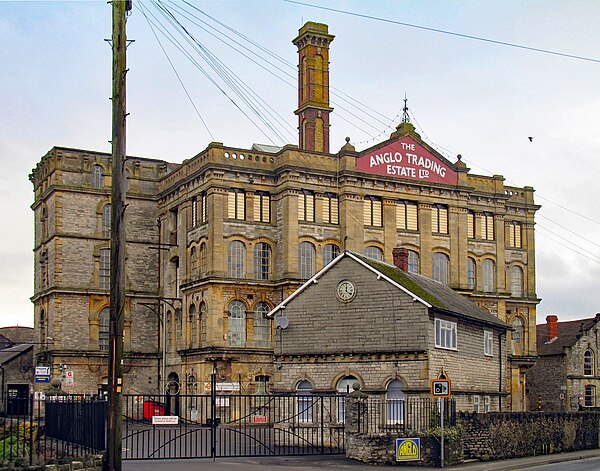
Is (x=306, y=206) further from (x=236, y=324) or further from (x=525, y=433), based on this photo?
(x=525, y=433)

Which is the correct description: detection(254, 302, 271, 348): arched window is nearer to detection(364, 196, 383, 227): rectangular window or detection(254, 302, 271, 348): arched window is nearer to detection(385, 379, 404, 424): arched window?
detection(364, 196, 383, 227): rectangular window

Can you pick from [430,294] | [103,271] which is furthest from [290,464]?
[103,271]

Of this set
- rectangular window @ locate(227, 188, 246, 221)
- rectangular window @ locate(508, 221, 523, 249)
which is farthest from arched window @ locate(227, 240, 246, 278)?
rectangular window @ locate(508, 221, 523, 249)

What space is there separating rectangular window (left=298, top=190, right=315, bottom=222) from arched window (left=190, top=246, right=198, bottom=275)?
682cm

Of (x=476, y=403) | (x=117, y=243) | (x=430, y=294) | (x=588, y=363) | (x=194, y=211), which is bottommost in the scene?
(x=476, y=403)

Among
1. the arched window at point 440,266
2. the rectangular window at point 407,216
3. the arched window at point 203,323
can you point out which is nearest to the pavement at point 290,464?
the arched window at point 203,323

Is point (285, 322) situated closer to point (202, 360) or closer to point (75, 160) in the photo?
point (202, 360)

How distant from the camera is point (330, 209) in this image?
6028 centimetres

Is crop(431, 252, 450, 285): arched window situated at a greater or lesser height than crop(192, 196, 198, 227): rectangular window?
lesser

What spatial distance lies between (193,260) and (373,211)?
11.7m

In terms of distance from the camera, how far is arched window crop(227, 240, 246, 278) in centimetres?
5778

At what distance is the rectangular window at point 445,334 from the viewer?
121 feet

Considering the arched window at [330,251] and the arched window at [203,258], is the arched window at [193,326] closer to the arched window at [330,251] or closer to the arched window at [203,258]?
the arched window at [203,258]

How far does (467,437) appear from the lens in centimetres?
3209
